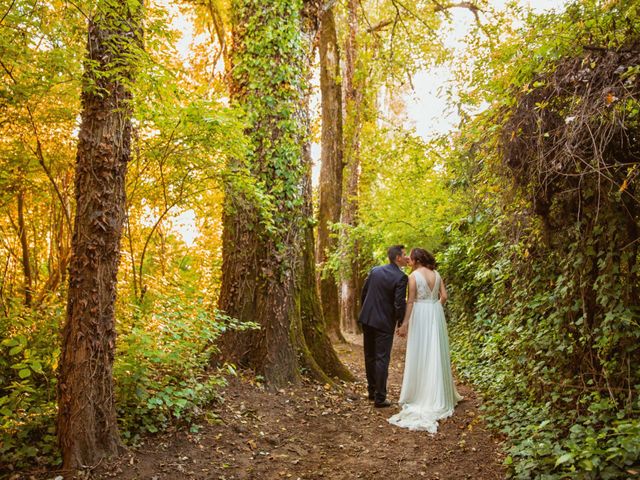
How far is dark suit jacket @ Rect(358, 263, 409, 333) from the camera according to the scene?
7383mm

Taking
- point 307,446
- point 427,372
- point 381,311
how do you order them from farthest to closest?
point 381,311 → point 427,372 → point 307,446

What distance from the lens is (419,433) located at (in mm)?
6016

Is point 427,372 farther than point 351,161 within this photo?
No

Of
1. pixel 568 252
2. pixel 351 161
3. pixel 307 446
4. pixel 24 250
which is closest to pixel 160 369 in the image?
pixel 307 446

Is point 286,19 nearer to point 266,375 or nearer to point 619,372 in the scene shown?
point 266,375

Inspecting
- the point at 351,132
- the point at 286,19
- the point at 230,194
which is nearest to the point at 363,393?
the point at 230,194

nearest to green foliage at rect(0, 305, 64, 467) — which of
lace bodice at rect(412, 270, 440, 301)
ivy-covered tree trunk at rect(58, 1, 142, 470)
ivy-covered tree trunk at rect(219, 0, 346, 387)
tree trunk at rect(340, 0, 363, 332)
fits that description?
ivy-covered tree trunk at rect(58, 1, 142, 470)

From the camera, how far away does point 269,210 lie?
680 centimetres

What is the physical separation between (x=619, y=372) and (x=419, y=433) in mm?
2643

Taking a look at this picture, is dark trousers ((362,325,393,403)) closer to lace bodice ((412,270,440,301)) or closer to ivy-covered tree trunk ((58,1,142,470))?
lace bodice ((412,270,440,301))

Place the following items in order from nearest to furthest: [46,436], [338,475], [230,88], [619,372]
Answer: [619,372] < [46,436] < [338,475] < [230,88]

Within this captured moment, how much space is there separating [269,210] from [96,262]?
2816mm

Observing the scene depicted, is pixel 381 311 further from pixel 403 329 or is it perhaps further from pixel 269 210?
pixel 269 210

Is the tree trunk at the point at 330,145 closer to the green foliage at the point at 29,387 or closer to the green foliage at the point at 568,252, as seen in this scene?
the green foliage at the point at 568,252
